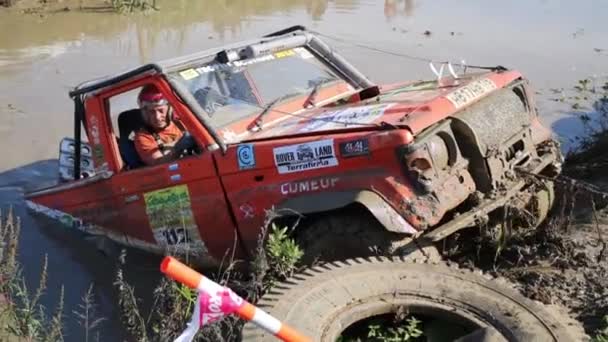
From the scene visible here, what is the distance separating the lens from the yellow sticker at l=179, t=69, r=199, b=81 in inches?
208

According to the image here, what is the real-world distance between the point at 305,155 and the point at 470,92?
1.19 meters

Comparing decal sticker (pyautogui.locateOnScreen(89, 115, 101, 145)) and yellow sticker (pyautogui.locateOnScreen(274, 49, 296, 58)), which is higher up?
yellow sticker (pyautogui.locateOnScreen(274, 49, 296, 58))

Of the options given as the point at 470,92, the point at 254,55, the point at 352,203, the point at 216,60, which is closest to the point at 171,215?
the point at 216,60

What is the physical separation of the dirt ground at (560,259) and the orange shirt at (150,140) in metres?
2.13

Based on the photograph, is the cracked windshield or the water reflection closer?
the cracked windshield

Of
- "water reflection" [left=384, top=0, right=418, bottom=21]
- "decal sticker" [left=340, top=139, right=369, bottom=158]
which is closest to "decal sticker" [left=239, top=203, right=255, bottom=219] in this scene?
"decal sticker" [left=340, top=139, right=369, bottom=158]

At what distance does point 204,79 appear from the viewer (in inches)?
210

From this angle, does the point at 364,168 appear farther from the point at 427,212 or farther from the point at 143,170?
the point at 143,170

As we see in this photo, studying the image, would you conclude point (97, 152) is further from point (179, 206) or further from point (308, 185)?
point (308, 185)

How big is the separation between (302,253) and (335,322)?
2.31 ft

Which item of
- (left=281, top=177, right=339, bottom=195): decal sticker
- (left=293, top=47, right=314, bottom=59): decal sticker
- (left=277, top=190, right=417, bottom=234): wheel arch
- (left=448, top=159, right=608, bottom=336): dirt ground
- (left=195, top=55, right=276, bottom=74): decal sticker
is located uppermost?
(left=195, top=55, right=276, bottom=74): decal sticker

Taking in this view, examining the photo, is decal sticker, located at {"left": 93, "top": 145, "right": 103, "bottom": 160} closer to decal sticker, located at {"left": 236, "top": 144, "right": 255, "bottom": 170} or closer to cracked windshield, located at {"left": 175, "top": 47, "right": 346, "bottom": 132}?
cracked windshield, located at {"left": 175, "top": 47, "right": 346, "bottom": 132}

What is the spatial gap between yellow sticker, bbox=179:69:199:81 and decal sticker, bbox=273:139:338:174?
93cm

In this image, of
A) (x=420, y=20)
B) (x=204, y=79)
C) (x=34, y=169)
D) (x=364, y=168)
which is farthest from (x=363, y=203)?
(x=420, y=20)
